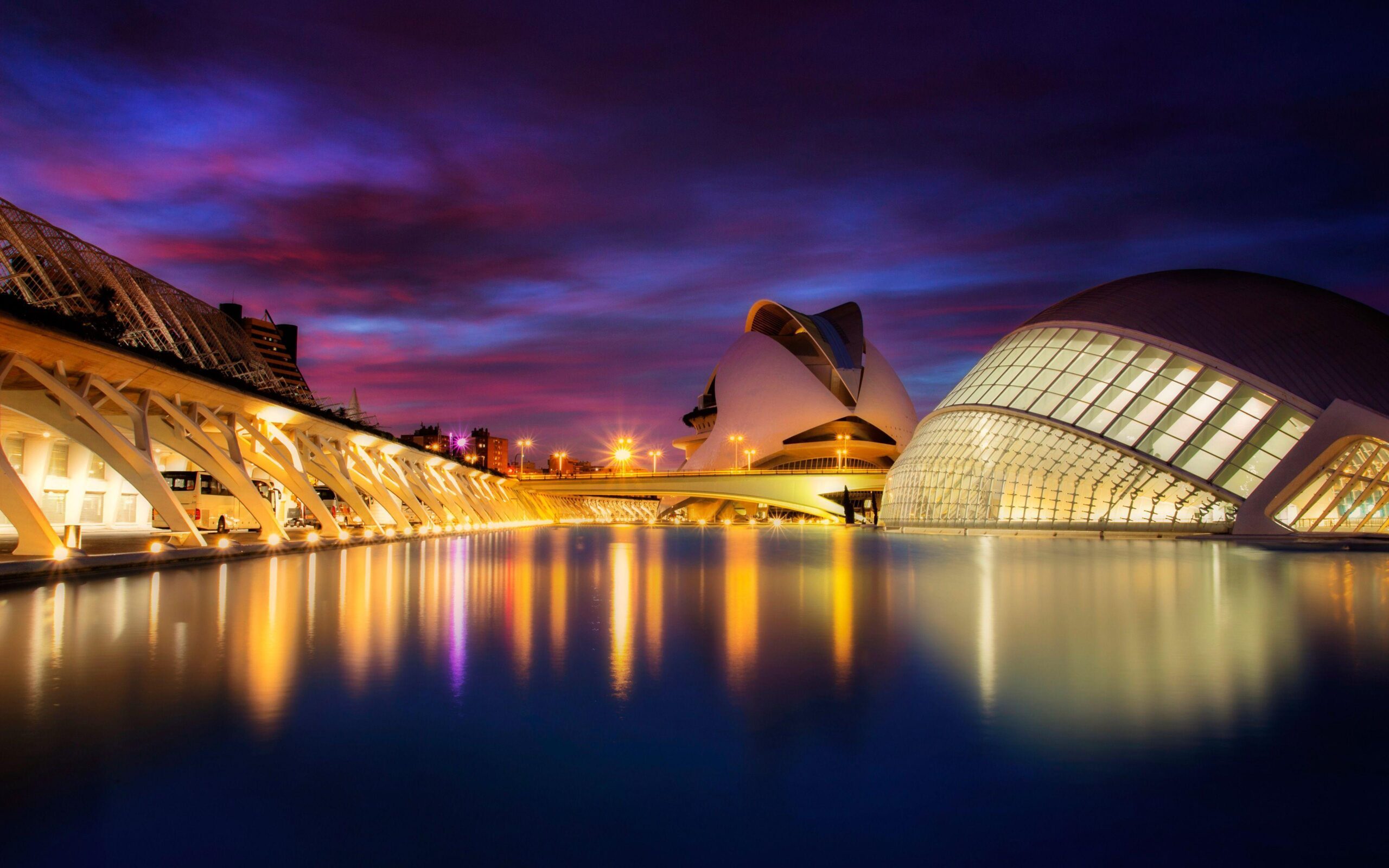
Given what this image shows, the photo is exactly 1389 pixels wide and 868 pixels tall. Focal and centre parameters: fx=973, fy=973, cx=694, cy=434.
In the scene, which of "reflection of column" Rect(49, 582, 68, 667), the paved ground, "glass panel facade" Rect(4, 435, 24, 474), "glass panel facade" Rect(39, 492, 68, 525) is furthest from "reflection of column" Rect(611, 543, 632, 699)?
"glass panel facade" Rect(39, 492, 68, 525)

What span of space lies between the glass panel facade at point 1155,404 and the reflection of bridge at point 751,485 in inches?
1230

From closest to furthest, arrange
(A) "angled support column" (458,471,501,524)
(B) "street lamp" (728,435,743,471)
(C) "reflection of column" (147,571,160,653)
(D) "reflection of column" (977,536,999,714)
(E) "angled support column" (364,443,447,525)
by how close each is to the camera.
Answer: (D) "reflection of column" (977,536,999,714) → (C) "reflection of column" (147,571,160,653) → (E) "angled support column" (364,443,447,525) → (A) "angled support column" (458,471,501,524) → (B) "street lamp" (728,435,743,471)

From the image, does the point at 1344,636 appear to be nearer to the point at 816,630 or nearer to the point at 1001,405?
the point at 816,630

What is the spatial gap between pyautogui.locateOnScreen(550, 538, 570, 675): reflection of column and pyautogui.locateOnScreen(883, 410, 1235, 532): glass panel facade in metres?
20.2

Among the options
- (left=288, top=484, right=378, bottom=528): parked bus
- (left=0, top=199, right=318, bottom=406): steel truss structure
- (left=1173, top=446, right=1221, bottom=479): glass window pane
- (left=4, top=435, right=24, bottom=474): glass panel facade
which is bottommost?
(left=288, top=484, right=378, bottom=528): parked bus

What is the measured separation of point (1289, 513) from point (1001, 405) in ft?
35.2

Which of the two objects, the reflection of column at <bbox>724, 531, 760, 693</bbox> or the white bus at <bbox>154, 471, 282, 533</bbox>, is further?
the white bus at <bbox>154, 471, 282, 533</bbox>

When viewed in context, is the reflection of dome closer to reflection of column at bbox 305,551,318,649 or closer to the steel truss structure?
the steel truss structure

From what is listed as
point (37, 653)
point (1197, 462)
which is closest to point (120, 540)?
point (37, 653)

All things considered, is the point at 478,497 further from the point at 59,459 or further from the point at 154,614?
the point at 154,614

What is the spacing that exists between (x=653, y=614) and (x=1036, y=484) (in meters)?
27.5

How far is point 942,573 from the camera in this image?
655 inches

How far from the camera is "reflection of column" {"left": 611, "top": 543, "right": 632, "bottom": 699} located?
621cm

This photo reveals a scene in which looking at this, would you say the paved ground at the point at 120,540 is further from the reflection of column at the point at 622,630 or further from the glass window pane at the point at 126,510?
the reflection of column at the point at 622,630
